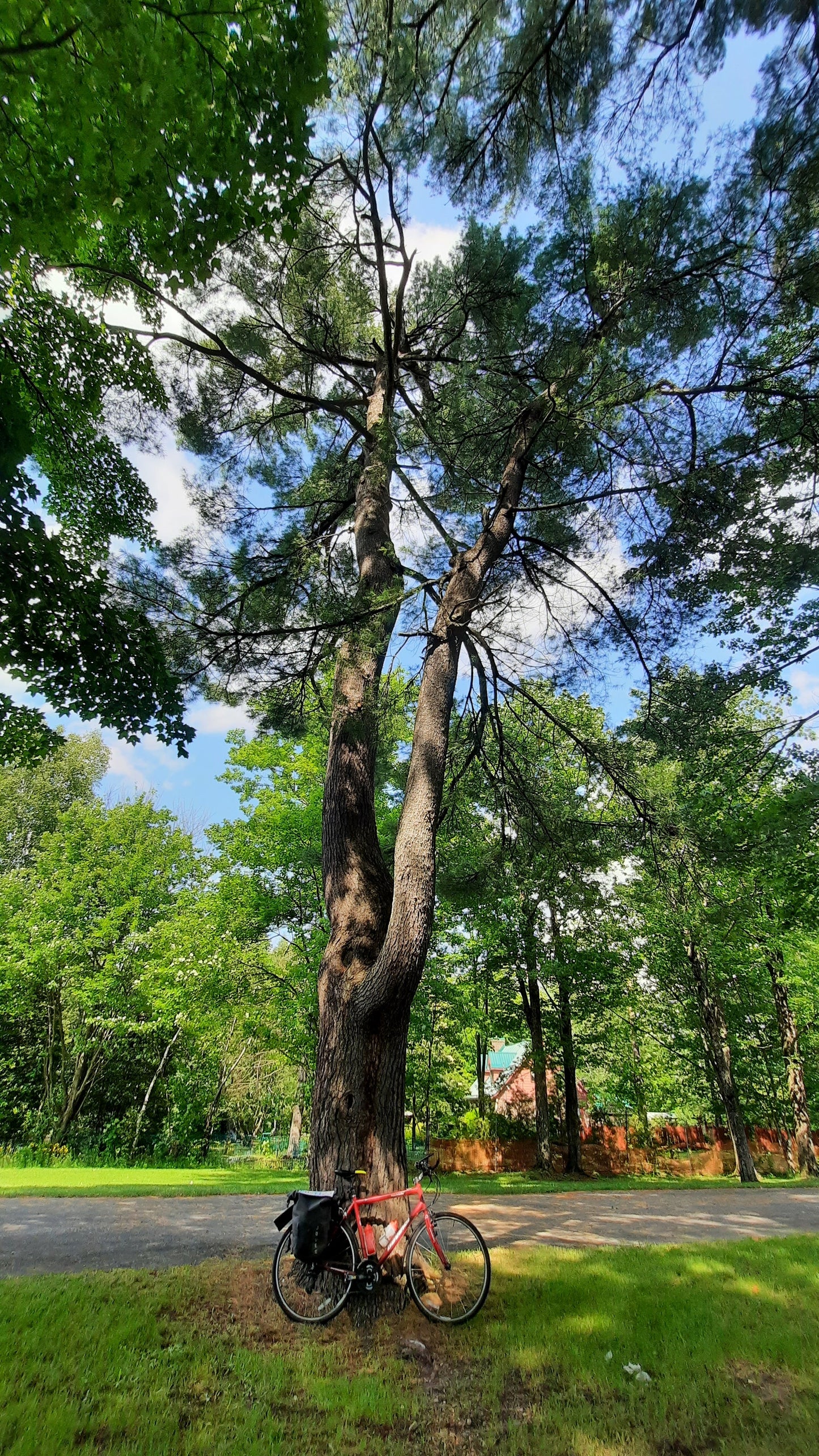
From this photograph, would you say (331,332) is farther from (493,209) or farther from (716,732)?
(716,732)

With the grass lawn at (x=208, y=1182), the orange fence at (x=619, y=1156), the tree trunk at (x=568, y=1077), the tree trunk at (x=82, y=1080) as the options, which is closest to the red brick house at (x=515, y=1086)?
the tree trunk at (x=568, y=1077)

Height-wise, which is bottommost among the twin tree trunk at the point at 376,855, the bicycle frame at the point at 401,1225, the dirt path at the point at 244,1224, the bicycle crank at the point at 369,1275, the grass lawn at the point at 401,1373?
the dirt path at the point at 244,1224

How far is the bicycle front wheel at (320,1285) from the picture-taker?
334 cm

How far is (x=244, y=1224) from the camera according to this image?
21.1 ft

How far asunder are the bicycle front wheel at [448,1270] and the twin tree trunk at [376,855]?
341 mm

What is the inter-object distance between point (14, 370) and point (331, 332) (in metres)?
3.34

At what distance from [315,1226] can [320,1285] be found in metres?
0.47

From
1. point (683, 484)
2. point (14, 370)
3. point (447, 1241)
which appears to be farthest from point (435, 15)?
point (447, 1241)

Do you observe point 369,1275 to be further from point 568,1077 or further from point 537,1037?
point 568,1077

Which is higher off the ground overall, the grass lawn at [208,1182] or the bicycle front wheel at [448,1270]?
the bicycle front wheel at [448,1270]

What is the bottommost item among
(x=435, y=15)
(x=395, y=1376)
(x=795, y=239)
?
(x=395, y=1376)

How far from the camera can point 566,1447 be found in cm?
219

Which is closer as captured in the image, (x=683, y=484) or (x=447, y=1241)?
(x=447, y=1241)

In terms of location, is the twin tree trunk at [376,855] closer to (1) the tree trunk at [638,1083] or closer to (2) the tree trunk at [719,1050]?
(2) the tree trunk at [719,1050]
